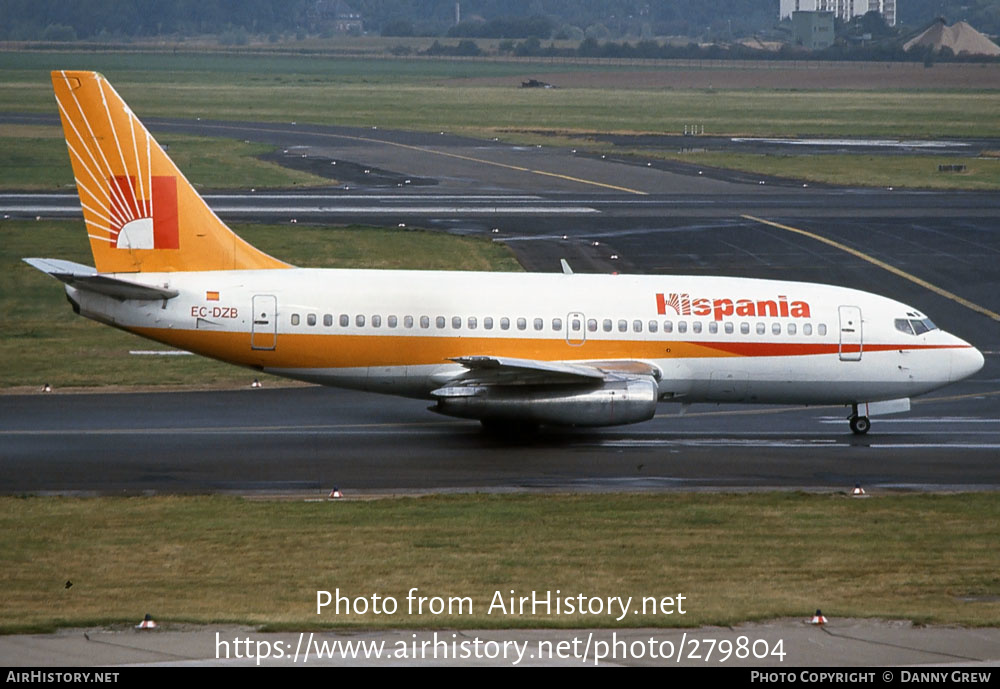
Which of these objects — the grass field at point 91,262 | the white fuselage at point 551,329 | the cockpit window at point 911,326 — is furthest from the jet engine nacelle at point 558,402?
the grass field at point 91,262

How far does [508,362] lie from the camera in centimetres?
2981

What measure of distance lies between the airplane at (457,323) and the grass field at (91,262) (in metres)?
6.19

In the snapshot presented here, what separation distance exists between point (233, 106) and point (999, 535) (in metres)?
123

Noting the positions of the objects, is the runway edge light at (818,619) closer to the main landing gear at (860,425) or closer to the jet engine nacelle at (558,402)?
the jet engine nacelle at (558,402)

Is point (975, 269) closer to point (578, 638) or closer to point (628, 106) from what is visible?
point (578, 638)

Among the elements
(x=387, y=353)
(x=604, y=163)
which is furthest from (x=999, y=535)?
(x=604, y=163)

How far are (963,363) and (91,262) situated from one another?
33644mm

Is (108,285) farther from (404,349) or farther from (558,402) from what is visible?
(558,402)

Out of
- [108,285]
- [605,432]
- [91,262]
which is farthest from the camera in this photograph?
[91,262]

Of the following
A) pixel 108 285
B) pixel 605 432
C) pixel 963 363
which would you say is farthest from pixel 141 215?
pixel 963 363

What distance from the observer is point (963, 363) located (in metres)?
33.1

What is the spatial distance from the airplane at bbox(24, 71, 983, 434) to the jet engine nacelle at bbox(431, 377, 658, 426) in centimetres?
3

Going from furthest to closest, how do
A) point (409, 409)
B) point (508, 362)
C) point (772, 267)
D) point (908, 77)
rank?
point (908, 77) < point (772, 267) < point (409, 409) < point (508, 362)

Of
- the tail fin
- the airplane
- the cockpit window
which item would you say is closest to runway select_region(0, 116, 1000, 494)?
the airplane
